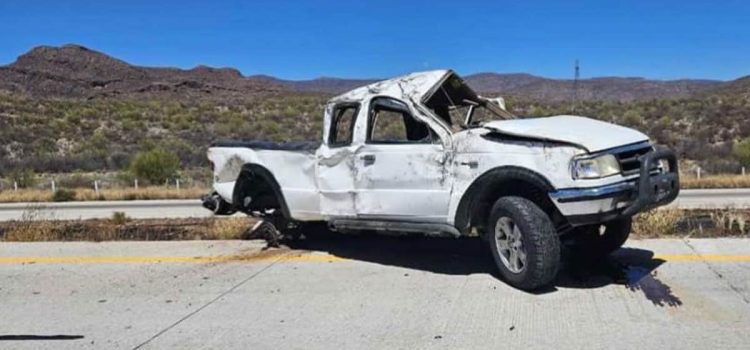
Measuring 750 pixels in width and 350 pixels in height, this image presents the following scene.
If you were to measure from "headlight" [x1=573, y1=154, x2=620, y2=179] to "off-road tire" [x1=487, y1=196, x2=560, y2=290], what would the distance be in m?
0.51

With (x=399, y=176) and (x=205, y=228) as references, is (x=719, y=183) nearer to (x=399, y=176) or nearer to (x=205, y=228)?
(x=205, y=228)

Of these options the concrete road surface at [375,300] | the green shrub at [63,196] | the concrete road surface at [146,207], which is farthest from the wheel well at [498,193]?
the green shrub at [63,196]

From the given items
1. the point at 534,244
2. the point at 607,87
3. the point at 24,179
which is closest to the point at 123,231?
the point at 534,244

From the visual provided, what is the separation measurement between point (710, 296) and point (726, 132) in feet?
132

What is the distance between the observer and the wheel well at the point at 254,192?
9.70m

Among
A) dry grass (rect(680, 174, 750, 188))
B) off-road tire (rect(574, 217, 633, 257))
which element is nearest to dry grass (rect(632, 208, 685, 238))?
off-road tire (rect(574, 217, 633, 257))

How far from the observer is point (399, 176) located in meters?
8.05

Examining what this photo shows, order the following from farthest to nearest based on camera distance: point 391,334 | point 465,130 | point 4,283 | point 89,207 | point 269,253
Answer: point 89,207 < point 269,253 < point 4,283 < point 465,130 < point 391,334

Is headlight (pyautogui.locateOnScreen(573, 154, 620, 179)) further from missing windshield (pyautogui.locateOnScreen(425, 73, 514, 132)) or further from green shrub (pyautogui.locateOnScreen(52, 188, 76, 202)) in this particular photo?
green shrub (pyautogui.locateOnScreen(52, 188, 76, 202))

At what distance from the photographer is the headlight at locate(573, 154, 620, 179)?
6.71m

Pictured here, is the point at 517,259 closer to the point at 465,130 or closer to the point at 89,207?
the point at 465,130

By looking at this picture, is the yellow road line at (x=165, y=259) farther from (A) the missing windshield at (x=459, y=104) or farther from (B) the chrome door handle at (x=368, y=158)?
(A) the missing windshield at (x=459, y=104)

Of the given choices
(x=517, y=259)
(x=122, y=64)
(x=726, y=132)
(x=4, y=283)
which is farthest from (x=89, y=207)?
(x=122, y=64)

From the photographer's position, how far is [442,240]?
9750mm
